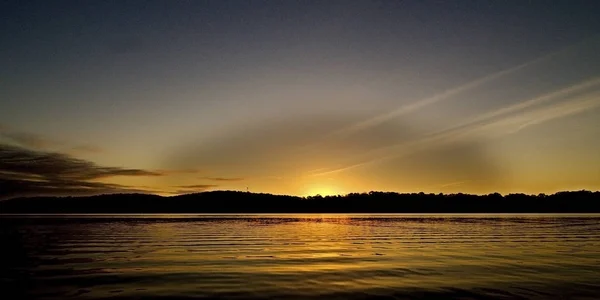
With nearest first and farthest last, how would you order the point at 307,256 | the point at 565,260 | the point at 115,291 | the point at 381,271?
the point at 115,291
the point at 381,271
the point at 565,260
the point at 307,256

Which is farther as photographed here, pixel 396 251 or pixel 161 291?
pixel 396 251

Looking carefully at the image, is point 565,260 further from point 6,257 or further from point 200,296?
point 6,257

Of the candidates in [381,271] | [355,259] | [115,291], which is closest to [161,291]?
[115,291]

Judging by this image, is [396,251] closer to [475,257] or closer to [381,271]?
[475,257]

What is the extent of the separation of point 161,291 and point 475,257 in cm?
2091

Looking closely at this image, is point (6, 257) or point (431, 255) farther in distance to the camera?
point (431, 255)

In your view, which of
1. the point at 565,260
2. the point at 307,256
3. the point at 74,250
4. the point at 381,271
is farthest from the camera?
the point at 74,250

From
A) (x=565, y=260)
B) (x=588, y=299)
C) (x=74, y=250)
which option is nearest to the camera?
(x=588, y=299)

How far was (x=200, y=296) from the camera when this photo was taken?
16578 mm

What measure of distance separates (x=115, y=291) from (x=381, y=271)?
496 inches

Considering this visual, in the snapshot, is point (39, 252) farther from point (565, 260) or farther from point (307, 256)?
point (565, 260)

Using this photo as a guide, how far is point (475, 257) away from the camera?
30.1 meters

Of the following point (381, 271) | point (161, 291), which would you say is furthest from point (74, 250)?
point (381, 271)

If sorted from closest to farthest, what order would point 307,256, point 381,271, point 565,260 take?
point 381,271 → point 565,260 → point 307,256
